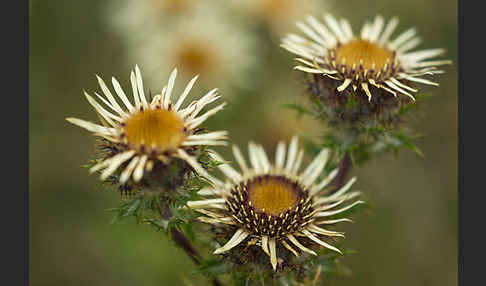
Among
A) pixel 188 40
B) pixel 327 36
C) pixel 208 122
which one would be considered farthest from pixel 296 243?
pixel 188 40

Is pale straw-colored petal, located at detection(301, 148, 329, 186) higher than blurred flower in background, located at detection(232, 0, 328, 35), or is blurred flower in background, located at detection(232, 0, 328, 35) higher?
blurred flower in background, located at detection(232, 0, 328, 35)

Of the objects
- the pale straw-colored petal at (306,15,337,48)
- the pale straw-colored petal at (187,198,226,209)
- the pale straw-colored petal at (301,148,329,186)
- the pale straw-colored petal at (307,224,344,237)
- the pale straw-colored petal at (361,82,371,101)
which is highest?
the pale straw-colored petal at (306,15,337,48)

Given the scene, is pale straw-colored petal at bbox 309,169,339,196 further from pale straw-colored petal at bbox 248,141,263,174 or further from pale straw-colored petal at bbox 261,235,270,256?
pale straw-colored petal at bbox 261,235,270,256

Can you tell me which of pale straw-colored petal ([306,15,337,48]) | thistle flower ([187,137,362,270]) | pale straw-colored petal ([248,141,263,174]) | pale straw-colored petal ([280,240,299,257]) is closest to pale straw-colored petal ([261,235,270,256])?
thistle flower ([187,137,362,270])

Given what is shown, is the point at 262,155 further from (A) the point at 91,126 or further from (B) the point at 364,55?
(A) the point at 91,126

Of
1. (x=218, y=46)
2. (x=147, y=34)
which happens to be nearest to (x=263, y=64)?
(x=218, y=46)
